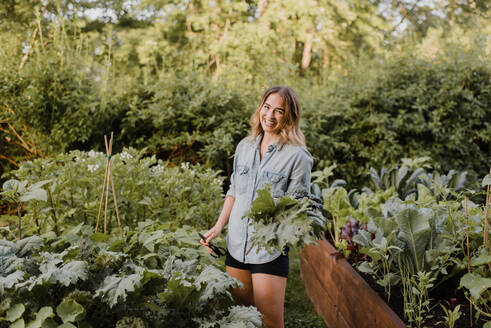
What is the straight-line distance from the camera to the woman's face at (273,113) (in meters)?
2.00

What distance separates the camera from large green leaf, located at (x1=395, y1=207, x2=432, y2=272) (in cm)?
205

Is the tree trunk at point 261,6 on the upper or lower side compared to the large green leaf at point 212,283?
upper

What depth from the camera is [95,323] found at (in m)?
1.52

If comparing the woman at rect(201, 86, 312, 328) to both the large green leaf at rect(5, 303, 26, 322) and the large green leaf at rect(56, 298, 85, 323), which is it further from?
the large green leaf at rect(5, 303, 26, 322)

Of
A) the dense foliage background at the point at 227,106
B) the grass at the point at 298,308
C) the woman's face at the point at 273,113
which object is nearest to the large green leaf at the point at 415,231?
the woman's face at the point at 273,113

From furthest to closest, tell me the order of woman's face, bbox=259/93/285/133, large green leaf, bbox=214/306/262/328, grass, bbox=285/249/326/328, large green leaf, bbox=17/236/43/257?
grass, bbox=285/249/326/328 < woman's face, bbox=259/93/285/133 < large green leaf, bbox=17/236/43/257 < large green leaf, bbox=214/306/262/328

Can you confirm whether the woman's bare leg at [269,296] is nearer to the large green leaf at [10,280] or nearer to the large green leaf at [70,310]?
the large green leaf at [70,310]

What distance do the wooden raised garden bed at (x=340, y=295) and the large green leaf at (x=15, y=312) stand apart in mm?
1631

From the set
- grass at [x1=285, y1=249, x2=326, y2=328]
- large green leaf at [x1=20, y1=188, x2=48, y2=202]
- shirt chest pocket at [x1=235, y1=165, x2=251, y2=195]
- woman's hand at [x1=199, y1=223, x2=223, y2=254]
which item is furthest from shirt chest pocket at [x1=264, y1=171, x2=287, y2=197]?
grass at [x1=285, y1=249, x2=326, y2=328]

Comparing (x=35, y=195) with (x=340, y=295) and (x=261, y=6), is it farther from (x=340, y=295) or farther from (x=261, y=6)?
(x=261, y=6)

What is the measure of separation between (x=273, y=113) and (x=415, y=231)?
1.03m

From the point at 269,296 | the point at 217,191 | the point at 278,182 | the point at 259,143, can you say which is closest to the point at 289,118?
the point at 259,143

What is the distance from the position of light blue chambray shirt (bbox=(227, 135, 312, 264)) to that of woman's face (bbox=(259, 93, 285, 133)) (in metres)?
0.10

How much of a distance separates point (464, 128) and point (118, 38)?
9.69 m
